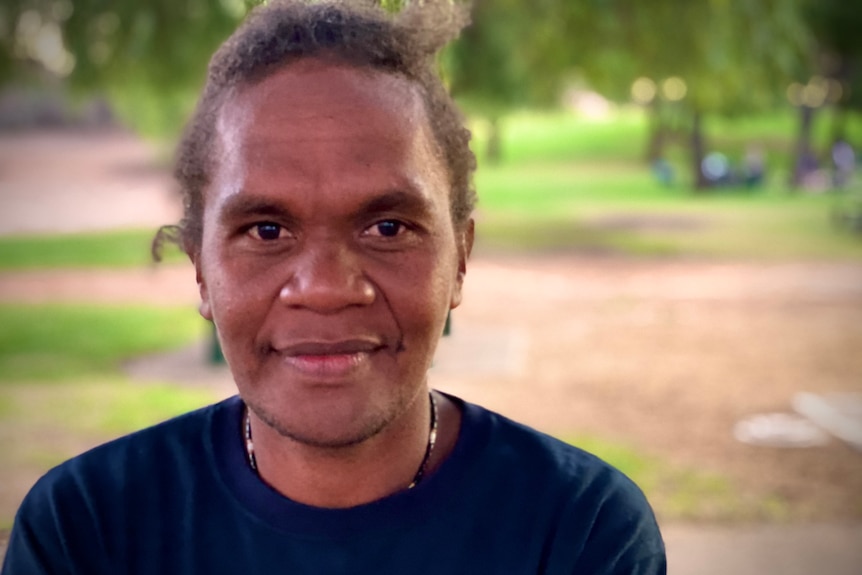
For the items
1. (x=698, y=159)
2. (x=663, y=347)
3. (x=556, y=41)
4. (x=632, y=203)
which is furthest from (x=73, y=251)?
(x=698, y=159)

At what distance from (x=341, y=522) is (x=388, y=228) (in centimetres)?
33

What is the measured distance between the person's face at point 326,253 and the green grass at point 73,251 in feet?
26.5

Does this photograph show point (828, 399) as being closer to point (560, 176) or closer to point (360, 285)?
point (360, 285)

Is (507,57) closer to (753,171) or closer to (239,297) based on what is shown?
(239,297)

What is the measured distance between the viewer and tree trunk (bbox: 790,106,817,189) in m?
16.6

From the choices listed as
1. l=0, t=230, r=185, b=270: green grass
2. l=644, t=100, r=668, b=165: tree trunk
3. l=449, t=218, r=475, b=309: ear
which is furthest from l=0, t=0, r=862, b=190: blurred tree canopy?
l=644, t=100, r=668, b=165: tree trunk

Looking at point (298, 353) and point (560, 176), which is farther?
point (560, 176)

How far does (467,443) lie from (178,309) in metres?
6.58

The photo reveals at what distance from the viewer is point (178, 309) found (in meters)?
7.40

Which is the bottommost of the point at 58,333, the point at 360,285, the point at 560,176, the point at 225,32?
the point at 360,285

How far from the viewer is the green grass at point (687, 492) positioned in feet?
11.6

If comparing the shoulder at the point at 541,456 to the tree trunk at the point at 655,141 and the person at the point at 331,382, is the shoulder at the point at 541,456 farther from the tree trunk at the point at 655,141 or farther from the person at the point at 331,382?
the tree trunk at the point at 655,141

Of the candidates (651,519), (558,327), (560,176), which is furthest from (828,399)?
(560,176)

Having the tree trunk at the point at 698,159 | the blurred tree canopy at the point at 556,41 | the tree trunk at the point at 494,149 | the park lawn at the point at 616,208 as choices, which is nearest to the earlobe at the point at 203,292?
the park lawn at the point at 616,208
